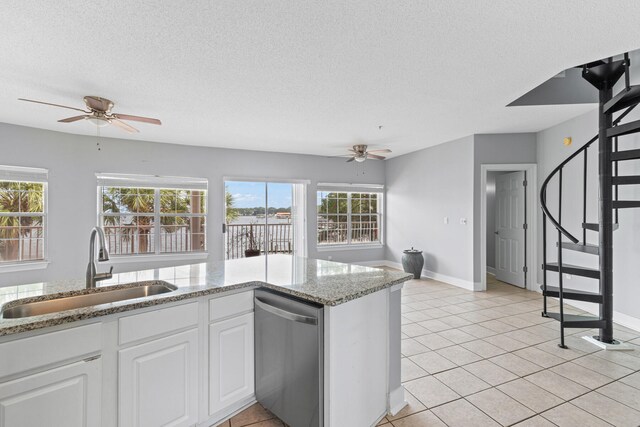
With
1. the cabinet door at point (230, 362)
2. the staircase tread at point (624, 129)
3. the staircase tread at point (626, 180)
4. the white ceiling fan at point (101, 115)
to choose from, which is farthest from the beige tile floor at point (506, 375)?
the white ceiling fan at point (101, 115)

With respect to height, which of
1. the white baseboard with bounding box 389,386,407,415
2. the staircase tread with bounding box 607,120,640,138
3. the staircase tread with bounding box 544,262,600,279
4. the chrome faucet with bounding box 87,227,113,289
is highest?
the staircase tread with bounding box 607,120,640,138

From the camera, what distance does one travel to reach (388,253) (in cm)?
728

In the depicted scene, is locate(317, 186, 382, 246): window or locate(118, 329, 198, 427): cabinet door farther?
locate(317, 186, 382, 246): window

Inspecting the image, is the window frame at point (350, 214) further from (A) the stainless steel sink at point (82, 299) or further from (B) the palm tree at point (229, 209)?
(A) the stainless steel sink at point (82, 299)

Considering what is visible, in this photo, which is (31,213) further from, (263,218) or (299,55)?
(299,55)

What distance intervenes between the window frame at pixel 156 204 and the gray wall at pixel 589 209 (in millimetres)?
5704

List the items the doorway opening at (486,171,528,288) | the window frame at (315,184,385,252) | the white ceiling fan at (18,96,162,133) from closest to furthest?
the white ceiling fan at (18,96,162,133) < the doorway opening at (486,171,528,288) < the window frame at (315,184,385,252)

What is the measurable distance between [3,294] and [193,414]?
128 centimetres

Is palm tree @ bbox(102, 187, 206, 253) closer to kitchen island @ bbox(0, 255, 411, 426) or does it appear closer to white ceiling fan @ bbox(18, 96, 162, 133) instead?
white ceiling fan @ bbox(18, 96, 162, 133)

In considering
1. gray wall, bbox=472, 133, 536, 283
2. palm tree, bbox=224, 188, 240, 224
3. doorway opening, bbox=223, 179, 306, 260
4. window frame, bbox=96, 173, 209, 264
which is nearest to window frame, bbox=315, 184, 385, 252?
A: doorway opening, bbox=223, 179, 306, 260

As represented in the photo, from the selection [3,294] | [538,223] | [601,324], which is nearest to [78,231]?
[3,294]

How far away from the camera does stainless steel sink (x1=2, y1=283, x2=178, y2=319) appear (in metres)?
1.66

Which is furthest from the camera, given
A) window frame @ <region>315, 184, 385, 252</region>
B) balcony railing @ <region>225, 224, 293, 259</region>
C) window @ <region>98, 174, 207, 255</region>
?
window frame @ <region>315, 184, 385, 252</region>

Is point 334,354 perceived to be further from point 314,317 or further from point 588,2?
point 588,2
